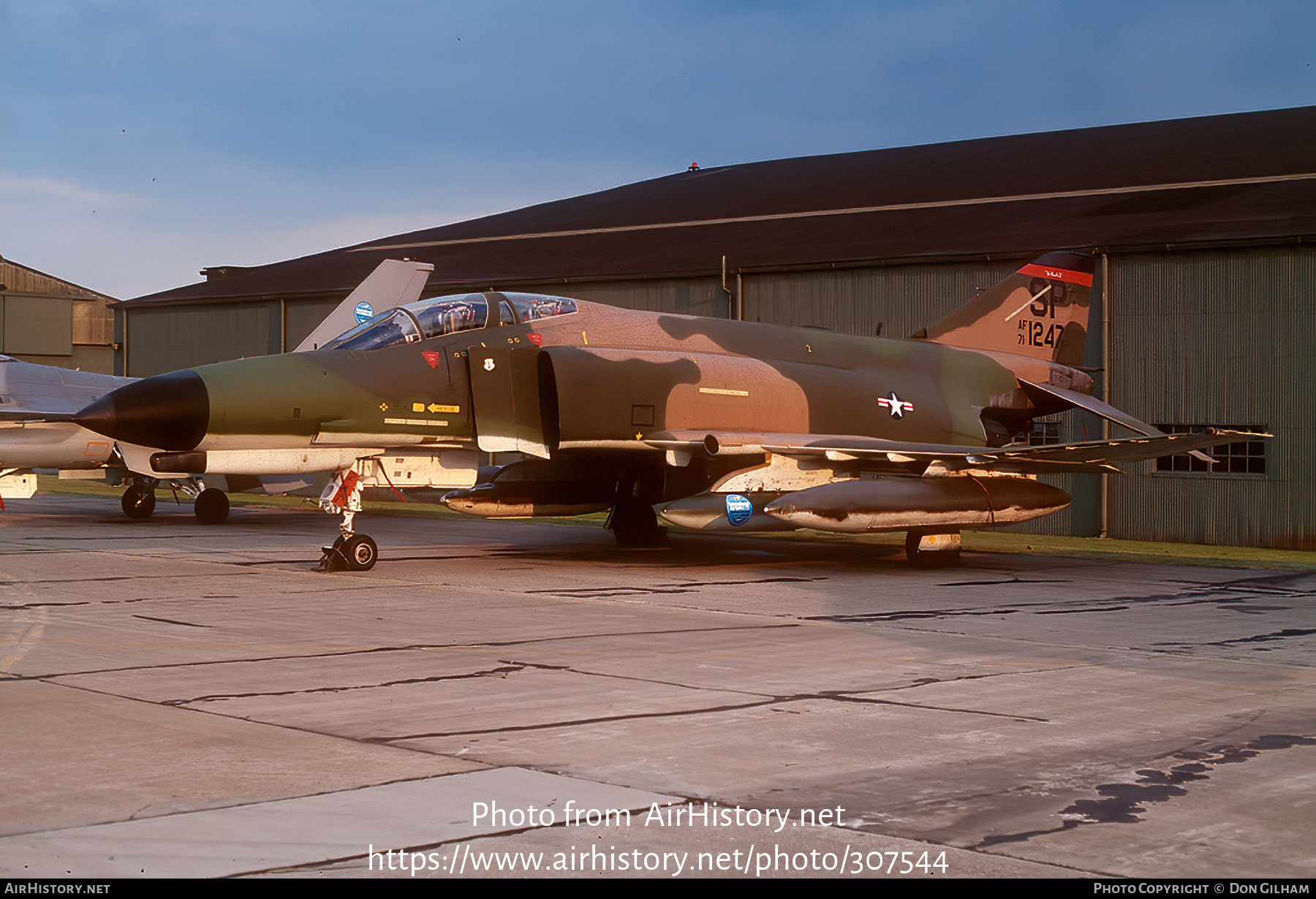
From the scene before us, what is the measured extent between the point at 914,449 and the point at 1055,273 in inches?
235

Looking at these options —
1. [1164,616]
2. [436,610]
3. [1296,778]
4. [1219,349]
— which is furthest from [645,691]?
[1219,349]

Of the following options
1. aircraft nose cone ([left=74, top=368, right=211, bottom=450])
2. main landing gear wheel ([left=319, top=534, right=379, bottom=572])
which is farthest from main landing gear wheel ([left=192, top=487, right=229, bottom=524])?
aircraft nose cone ([left=74, top=368, right=211, bottom=450])

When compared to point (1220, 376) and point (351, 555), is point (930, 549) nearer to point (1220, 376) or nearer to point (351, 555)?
point (351, 555)

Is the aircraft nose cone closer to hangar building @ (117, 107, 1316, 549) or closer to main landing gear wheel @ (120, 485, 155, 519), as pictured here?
main landing gear wheel @ (120, 485, 155, 519)

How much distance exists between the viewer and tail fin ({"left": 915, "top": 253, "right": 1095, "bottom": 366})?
1888 centimetres

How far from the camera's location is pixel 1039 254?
2209cm

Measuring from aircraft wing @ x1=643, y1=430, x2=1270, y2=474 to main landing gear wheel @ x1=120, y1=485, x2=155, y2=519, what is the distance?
11412 millimetres

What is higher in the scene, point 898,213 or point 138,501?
point 898,213

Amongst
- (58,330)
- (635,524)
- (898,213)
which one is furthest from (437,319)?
(58,330)

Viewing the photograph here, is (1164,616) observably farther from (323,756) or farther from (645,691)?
(323,756)

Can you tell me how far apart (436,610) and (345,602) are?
974 mm

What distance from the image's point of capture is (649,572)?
14.3m

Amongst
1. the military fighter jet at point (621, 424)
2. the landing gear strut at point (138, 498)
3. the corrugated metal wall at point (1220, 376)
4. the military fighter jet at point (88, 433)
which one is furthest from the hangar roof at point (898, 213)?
the landing gear strut at point (138, 498)

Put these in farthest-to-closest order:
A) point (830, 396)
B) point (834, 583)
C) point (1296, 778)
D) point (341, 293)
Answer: point (341, 293) → point (830, 396) → point (834, 583) → point (1296, 778)
